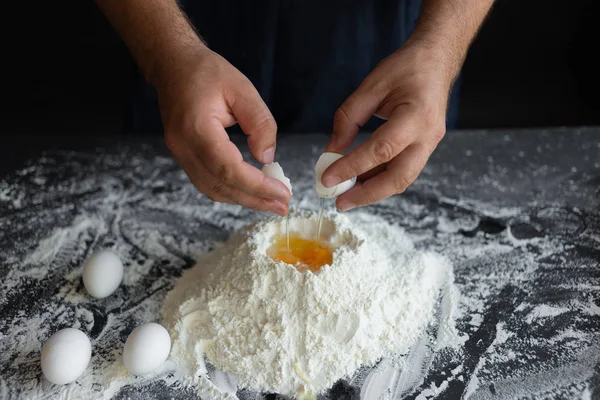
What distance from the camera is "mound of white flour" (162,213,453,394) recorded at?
3.84ft

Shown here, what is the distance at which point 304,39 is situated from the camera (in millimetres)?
1713

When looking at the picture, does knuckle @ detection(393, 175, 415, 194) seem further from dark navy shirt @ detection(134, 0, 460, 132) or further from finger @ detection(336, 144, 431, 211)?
dark navy shirt @ detection(134, 0, 460, 132)

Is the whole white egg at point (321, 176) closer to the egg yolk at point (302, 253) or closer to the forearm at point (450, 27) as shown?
the egg yolk at point (302, 253)

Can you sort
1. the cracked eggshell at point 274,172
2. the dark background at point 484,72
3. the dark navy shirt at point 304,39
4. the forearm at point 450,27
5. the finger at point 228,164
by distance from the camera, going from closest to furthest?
the finger at point 228,164
the cracked eggshell at point 274,172
the forearm at point 450,27
the dark navy shirt at point 304,39
the dark background at point 484,72

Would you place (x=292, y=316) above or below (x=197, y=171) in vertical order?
below

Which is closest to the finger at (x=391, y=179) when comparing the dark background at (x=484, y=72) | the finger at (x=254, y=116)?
the finger at (x=254, y=116)

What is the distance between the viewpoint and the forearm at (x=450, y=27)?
1.30 meters

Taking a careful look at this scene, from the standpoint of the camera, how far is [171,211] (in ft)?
5.45

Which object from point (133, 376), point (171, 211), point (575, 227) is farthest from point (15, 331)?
point (575, 227)

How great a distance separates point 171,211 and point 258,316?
1.88 ft

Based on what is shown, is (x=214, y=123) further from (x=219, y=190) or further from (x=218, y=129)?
(x=219, y=190)

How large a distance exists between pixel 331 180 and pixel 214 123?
248mm

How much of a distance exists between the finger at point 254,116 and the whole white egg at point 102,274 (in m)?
0.48

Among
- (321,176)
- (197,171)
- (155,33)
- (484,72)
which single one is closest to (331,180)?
(321,176)
